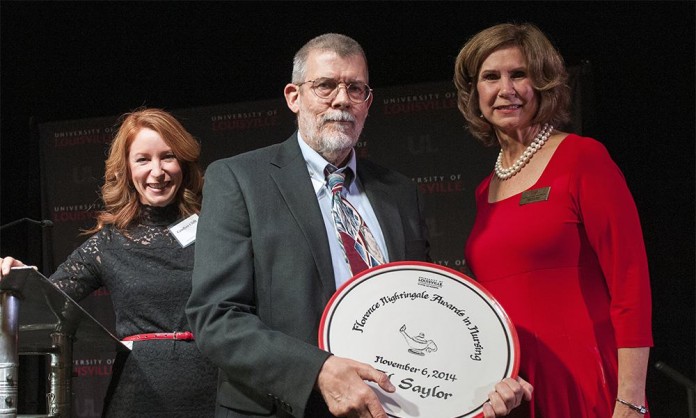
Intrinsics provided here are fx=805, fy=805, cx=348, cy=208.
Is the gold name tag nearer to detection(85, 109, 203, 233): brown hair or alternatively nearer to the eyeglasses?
the eyeglasses

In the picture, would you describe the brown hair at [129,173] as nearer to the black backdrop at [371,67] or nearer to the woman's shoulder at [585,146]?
the woman's shoulder at [585,146]

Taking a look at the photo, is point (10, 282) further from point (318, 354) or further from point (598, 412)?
point (598, 412)

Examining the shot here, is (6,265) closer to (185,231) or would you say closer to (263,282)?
(263,282)

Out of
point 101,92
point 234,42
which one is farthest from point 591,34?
point 101,92

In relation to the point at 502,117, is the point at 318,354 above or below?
below

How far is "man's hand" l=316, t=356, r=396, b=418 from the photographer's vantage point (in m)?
1.68

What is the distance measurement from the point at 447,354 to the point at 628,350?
57 cm

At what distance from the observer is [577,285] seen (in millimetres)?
2211

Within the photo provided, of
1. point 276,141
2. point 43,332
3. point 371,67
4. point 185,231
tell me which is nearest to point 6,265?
point 43,332

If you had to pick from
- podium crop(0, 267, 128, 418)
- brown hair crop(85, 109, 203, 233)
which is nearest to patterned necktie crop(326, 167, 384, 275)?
podium crop(0, 267, 128, 418)

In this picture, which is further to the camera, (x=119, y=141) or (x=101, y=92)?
(x=101, y=92)

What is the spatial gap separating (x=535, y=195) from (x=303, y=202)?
2.29 feet

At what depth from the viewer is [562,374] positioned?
7.14 feet

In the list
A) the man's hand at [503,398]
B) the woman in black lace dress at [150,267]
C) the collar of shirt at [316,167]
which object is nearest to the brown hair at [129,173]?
the woman in black lace dress at [150,267]
